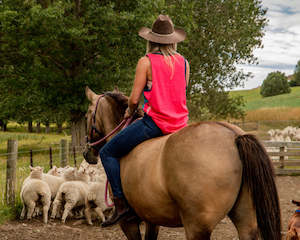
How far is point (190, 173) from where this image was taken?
3.29 m

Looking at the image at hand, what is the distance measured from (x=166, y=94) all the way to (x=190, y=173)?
3.11 feet

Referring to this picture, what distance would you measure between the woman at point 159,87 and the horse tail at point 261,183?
33.9 inches

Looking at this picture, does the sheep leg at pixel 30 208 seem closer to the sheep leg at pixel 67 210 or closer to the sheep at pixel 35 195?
the sheep at pixel 35 195

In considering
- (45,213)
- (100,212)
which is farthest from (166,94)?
(45,213)

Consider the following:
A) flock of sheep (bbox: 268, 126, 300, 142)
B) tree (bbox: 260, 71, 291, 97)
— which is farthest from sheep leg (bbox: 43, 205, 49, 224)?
tree (bbox: 260, 71, 291, 97)

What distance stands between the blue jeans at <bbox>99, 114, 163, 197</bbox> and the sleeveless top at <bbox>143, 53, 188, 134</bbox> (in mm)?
97

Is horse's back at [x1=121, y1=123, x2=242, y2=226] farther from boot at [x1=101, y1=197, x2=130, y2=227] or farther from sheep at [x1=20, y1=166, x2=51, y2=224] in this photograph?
sheep at [x1=20, y1=166, x2=51, y2=224]

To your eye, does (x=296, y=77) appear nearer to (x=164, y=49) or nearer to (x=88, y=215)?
(x=88, y=215)

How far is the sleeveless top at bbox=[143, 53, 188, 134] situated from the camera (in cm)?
383

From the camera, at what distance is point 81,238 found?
22.7 feet

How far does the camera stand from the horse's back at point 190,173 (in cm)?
322

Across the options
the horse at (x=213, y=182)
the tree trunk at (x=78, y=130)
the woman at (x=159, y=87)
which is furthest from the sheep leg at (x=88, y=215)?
the tree trunk at (x=78, y=130)

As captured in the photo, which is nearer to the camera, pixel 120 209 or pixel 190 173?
pixel 190 173

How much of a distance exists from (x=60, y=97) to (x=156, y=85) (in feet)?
48.5
